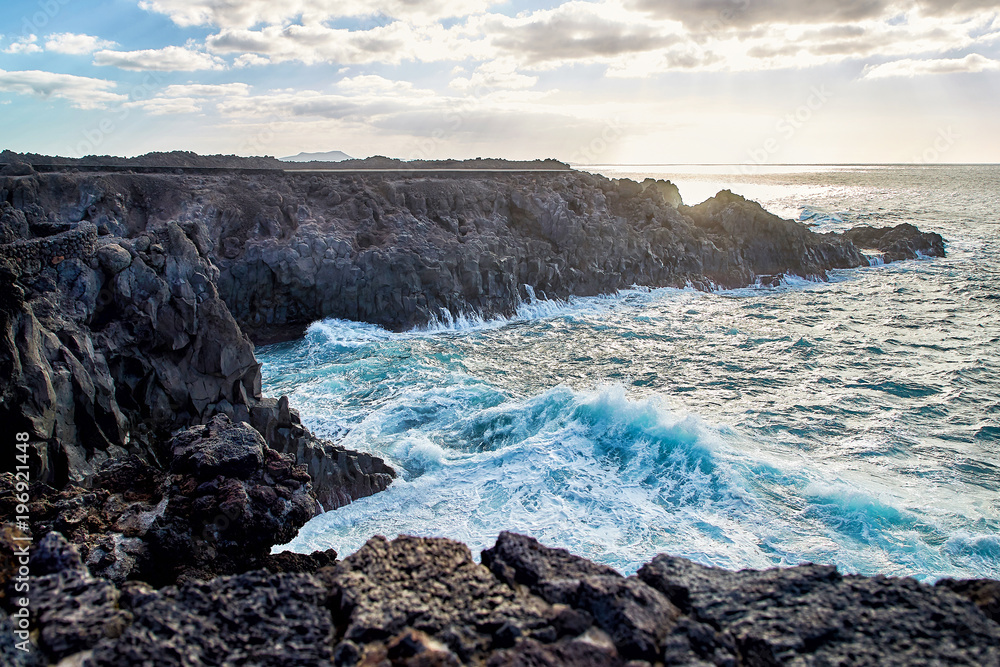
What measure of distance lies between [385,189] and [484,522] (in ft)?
92.1

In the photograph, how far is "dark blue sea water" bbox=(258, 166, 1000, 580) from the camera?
12.7m

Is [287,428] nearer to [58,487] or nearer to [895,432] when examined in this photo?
[58,487]

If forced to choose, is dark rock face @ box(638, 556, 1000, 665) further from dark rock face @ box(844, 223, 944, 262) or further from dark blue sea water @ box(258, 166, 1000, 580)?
dark rock face @ box(844, 223, 944, 262)

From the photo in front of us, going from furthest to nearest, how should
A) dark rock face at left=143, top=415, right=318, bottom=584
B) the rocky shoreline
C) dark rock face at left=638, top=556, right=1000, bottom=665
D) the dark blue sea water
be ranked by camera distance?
the dark blue sea water → dark rock face at left=143, top=415, right=318, bottom=584 → the rocky shoreline → dark rock face at left=638, top=556, right=1000, bottom=665

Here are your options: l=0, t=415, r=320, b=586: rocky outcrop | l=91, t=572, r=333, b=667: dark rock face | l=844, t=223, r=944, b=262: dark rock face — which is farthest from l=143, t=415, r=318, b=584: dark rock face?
l=844, t=223, r=944, b=262: dark rock face

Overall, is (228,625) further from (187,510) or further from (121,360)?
(121,360)

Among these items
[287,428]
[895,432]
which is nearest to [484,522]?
[287,428]

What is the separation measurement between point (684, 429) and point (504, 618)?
13007mm

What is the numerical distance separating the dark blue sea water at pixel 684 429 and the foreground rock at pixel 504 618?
6683mm

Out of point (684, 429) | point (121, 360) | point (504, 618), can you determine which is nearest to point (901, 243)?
point (684, 429)

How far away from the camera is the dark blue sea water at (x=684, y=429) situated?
1272cm

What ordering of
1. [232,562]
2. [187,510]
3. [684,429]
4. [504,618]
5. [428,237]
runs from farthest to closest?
[428,237]
[684,429]
[187,510]
[232,562]
[504,618]

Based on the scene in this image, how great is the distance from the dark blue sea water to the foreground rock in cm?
668

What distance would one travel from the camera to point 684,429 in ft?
55.3
